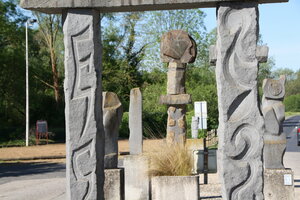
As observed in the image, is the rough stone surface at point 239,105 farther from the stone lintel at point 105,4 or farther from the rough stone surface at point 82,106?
the rough stone surface at point 82,106

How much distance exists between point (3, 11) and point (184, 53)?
23.8 metres

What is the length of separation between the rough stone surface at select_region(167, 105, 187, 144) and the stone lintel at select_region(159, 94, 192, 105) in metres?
0.27

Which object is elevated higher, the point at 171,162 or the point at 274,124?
the point at 274,124

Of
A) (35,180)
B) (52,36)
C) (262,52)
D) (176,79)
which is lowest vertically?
(35,180)

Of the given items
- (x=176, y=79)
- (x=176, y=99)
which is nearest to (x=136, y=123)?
(x=176, y=99)

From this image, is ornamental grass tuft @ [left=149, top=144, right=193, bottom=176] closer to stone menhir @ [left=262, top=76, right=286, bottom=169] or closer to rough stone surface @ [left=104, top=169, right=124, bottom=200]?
rough stone surface @ [left=104, top=169, right=124, bottom=200]

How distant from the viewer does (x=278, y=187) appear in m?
9.13

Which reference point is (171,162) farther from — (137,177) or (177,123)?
(177,123)

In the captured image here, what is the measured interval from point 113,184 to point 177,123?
461 centimetres

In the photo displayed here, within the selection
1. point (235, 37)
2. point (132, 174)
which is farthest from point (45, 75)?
point (235, 37)

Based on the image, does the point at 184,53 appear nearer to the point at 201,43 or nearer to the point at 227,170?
the point at 227,170

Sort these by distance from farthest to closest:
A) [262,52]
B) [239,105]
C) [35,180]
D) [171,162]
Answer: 1. [35,180]
2. [262,52]
3. [171,162]
4. [239,105]

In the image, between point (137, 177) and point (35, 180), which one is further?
point (35, 180)

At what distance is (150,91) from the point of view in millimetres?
36875
